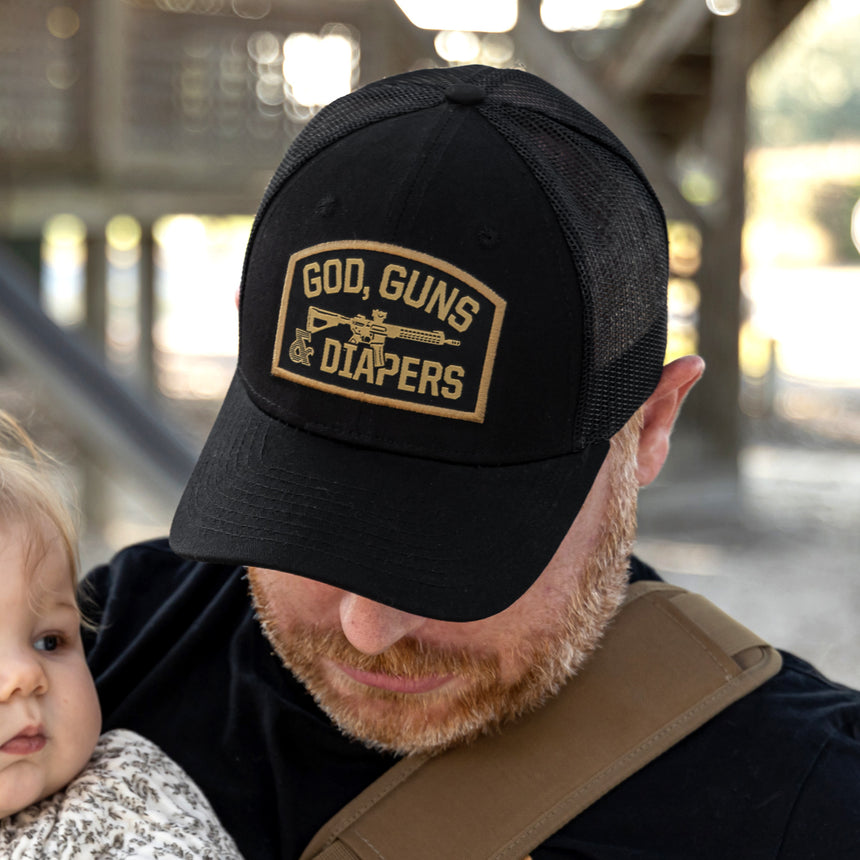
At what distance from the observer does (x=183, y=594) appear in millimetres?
Result: 1449

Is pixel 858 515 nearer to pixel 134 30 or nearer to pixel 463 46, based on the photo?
pixel 463 46

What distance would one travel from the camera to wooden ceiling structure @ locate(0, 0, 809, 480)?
563 cm

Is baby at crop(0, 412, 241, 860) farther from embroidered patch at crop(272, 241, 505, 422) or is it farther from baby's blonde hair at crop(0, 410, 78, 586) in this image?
embroidered patch at crop(272, 241, 505, 422)

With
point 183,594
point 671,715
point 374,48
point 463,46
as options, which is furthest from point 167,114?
point 671,715

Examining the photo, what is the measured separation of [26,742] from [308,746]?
287mm

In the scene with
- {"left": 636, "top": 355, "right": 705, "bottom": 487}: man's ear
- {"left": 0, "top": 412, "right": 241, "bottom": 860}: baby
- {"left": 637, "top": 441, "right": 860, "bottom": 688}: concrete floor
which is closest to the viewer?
{"left": 0, "top": 412, "right": 241, "bottom": 860}: baby

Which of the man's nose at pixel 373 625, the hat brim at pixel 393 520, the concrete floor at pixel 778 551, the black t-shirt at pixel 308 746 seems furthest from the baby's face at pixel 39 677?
the concrete floor at pixel 778 551

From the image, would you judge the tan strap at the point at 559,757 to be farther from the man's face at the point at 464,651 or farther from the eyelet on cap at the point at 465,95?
the eyelet on cap at the point at 465,95

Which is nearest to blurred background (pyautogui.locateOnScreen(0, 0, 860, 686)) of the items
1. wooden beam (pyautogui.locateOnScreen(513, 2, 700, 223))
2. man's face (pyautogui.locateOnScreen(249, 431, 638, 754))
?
wooden beam (pyautogui.locateOnScreen(513, 2, 700, 223))

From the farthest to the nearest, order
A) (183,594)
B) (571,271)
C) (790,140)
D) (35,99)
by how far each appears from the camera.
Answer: (790,140) < (35,99) < (183,594) < (571,271)

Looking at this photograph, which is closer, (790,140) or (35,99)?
(35,99)

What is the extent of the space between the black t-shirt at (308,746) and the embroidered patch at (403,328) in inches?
16.0

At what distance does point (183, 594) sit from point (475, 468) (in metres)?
0.51

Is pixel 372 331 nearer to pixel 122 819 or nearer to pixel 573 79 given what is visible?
pixel 122 819
